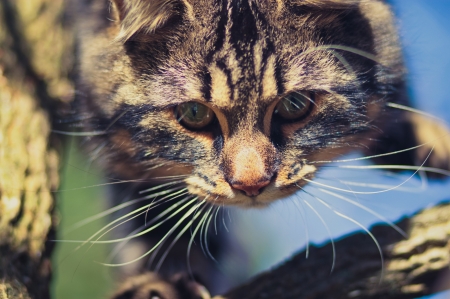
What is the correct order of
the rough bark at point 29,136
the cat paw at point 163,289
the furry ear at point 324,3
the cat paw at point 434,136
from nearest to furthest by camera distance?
the furry ear at point 324,3 < the rough bark at point 29,136 < the cat paw at point 163,289 < the cat paw at point 434,136

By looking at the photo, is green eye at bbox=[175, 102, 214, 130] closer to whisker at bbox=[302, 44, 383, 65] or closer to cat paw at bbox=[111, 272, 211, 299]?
whisker at bbox=[302, 44, 383, 65]

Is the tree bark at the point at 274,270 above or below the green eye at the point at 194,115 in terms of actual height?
below

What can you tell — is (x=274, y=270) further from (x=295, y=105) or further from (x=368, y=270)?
(x=295, y=105)

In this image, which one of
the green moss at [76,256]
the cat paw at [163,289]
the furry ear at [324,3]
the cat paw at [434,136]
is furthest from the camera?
the green moss at [76,256]

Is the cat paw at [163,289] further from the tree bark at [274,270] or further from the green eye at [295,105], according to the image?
the green eye at [295,105]

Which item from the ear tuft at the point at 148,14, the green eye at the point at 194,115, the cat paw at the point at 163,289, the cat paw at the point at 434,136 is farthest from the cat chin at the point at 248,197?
the cat paw at the point at 434,136

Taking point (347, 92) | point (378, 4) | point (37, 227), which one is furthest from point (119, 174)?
point (378, 4)
